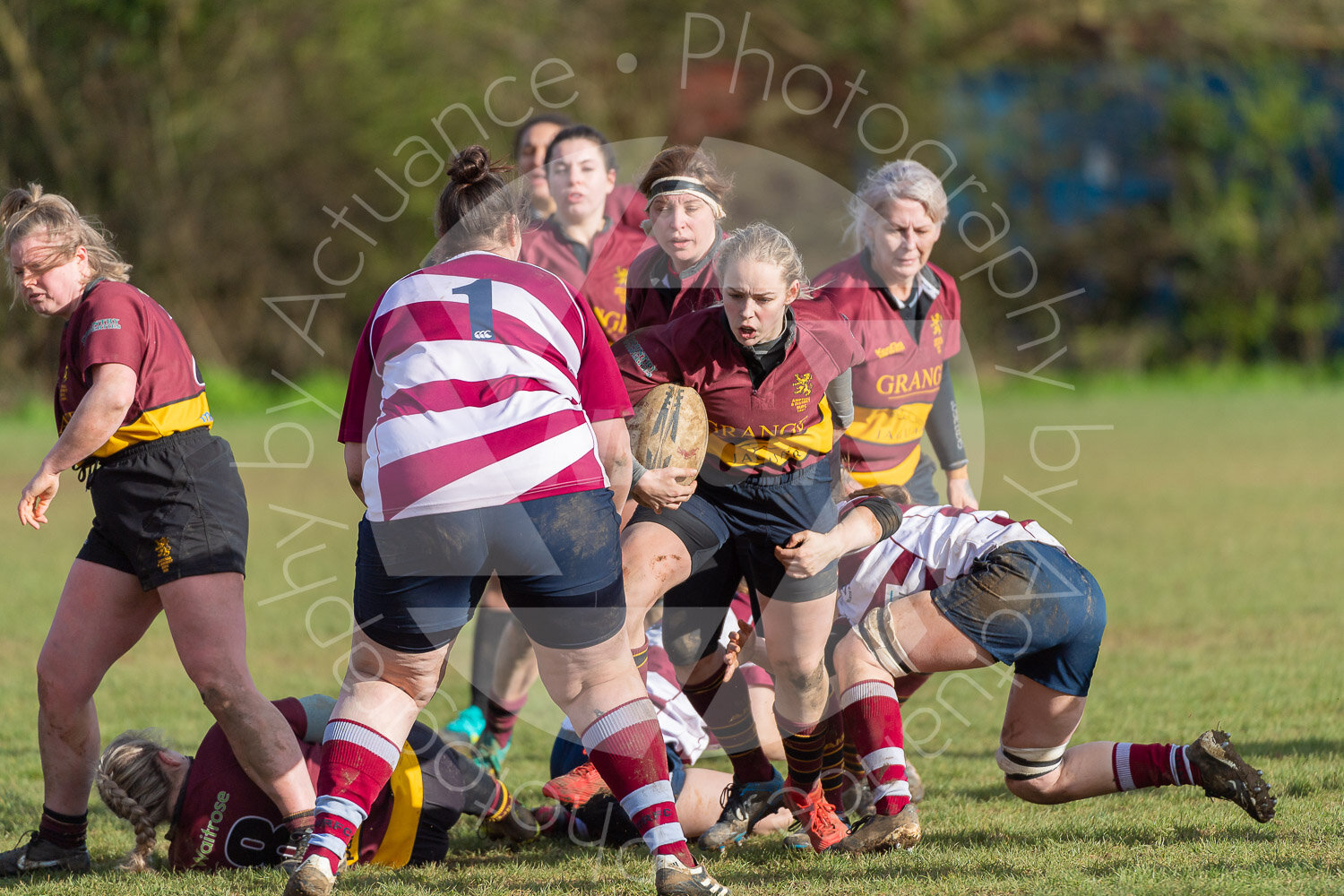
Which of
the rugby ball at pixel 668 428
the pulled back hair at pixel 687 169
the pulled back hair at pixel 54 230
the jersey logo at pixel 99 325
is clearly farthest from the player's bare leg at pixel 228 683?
the pulled back hair at pixel 687 169

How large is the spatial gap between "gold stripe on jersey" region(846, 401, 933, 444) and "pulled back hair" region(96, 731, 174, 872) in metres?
2.52

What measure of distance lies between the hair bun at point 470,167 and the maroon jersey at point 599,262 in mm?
1931

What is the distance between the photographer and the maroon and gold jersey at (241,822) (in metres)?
3.57

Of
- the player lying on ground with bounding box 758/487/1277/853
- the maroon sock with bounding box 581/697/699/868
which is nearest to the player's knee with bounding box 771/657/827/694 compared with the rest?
the player lying on ground with bounding box 758/487/1277/853

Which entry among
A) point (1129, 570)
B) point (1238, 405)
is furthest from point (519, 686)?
point (1238, 405)

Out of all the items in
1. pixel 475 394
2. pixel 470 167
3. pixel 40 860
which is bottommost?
pixel 40 860

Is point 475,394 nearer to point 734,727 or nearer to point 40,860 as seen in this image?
point 734,727

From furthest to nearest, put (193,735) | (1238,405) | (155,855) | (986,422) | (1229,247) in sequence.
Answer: (1229,247)
(1238,405)
(986,422)
(193,735)
(155,855)

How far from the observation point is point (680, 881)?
119 inches

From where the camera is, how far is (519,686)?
5.21m

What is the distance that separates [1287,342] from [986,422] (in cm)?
940

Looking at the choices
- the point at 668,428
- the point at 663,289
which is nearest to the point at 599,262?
the point at 663,289

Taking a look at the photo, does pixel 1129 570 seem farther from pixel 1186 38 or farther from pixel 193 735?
pixel 1186 38

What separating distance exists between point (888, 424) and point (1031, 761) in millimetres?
1526
